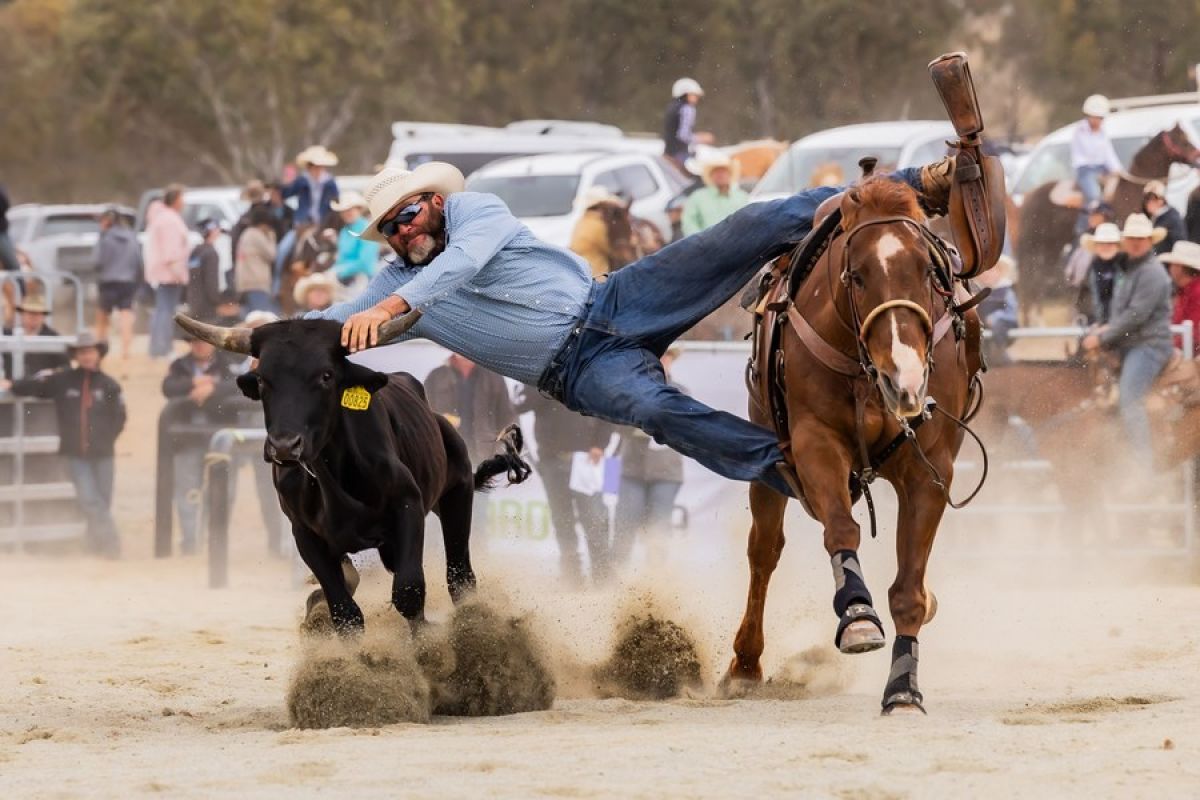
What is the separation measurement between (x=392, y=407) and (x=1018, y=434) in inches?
208

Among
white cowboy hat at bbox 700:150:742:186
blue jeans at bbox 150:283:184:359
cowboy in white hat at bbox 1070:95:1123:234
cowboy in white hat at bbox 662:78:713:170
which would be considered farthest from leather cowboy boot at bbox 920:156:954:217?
blue jeans at bbox 150:283:184:359

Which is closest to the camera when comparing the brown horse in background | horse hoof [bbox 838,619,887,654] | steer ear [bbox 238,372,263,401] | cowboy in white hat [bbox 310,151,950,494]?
horse hoof [bbox 838,619,887,654]

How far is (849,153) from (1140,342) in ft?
23.8

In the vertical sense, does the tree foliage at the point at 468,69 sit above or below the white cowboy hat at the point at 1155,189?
above

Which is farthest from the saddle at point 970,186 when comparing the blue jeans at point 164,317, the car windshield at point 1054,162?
the blue jeans at point 164,317

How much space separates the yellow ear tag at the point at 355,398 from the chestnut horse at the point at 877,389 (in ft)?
4.70

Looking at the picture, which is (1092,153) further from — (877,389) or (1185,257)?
(877,389)

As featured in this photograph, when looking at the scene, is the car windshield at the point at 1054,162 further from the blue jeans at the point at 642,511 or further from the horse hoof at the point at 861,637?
the horse hoof at the point at 861,637

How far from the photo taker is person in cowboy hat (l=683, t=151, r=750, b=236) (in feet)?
51.5

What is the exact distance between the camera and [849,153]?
18.7 metres

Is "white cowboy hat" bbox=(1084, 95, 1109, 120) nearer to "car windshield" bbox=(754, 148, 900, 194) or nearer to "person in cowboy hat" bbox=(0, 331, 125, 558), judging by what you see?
"car windshield" bbox=(754, 148, 900, 194)

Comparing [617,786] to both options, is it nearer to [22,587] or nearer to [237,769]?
[237,769]

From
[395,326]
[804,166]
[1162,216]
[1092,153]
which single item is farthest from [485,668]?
[804,166]

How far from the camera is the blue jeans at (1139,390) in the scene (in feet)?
38.3
